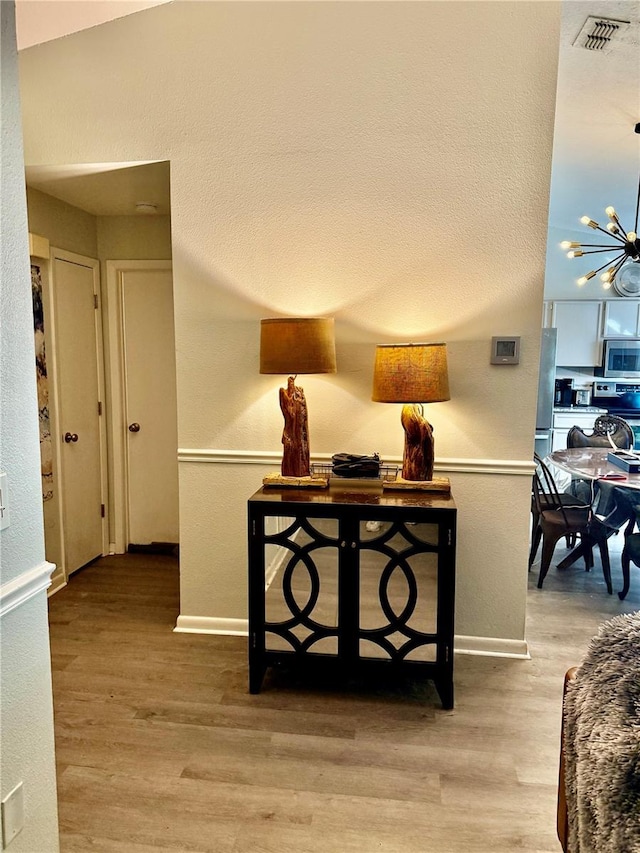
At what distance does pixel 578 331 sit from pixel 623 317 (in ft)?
1.75

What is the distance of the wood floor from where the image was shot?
1861 millimetres

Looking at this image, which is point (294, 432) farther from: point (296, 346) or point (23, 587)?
point (23, 587)

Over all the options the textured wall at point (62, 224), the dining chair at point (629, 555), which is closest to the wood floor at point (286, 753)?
the dining chair at point (629, 555)

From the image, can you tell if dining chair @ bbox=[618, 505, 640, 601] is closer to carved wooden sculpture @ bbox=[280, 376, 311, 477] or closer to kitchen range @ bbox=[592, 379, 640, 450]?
carved wooden sculpture @ bbox=[280, 376, 311, 477]

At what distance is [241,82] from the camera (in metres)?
2.83

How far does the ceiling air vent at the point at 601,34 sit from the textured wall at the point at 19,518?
2727 mm

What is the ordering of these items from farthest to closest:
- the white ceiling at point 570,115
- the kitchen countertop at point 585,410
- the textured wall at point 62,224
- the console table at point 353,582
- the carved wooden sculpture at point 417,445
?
1. the kitchen countertop at point 585,410
2. the textured wall at point 62,224
3. the carved wooden sculpture at point 417,445
4. the console table at point 353,582
5. the white ceiling at point 570,115

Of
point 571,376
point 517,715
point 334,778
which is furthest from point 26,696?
point 571,376

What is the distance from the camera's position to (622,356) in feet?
23.3

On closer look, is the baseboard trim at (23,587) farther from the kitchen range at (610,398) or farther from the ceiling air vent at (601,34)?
the kitchen range at (610,398)

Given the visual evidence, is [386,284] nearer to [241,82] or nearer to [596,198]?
[241,82]

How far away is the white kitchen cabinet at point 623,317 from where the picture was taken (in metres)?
7.11

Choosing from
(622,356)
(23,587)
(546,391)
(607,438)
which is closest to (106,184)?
(23,587)

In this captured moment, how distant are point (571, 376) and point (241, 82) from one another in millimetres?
5973
